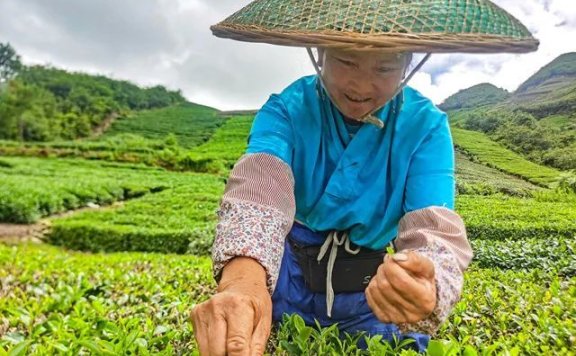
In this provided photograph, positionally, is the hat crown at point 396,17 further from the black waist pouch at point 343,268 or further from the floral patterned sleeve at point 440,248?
the black waist pouch at point 343,268

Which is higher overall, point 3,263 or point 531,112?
point 531,112

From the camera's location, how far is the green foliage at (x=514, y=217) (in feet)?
7.45

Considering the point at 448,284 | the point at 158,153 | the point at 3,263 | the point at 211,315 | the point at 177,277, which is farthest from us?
the point at 158,153

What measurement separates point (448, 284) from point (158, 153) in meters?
19.1

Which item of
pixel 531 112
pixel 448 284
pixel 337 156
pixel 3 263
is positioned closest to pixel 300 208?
pixel 337 156

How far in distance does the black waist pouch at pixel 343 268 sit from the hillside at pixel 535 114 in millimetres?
959

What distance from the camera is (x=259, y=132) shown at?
4.56ft

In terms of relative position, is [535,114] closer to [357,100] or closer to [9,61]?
[357,100]

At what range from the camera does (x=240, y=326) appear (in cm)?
92

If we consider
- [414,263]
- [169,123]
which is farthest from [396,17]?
[169,123]

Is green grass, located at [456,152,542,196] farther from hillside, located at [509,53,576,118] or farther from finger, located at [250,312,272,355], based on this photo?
finger, located at [250,312,272,355]

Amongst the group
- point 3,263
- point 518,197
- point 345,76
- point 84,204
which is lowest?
point 84,204

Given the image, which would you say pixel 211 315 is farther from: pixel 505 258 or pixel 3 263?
pixel 3 263

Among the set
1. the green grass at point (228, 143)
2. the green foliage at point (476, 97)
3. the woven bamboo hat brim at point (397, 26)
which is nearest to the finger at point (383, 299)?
the woven bamboo hat brim at point (397, 26)
